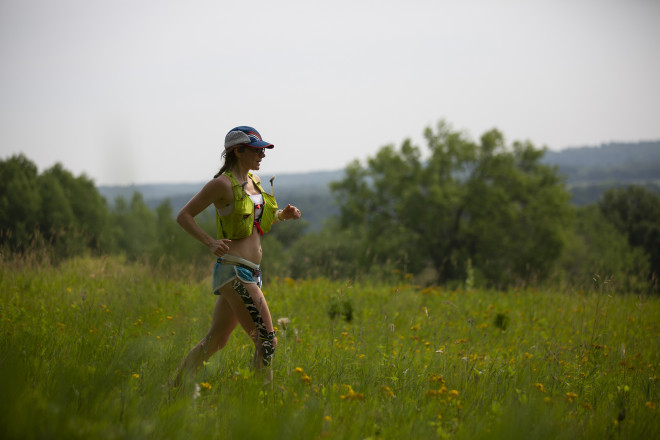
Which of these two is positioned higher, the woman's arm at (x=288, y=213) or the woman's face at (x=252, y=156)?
the woman's face at (x=252, y=156)

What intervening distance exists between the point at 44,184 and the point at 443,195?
27.4 metres

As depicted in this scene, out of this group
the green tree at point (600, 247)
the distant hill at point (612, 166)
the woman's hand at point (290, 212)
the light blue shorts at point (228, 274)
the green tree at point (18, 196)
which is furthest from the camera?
the distant hill at point (612, 166)

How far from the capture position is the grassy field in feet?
7.66

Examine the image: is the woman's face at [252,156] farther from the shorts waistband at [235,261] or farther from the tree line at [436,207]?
the tree line at [436,207]

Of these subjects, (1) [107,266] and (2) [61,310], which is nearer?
(2) [61,310]

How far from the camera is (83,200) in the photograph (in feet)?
125

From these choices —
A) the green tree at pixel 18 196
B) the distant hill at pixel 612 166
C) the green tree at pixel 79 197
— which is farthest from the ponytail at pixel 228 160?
the distant hill at pixel 612 166

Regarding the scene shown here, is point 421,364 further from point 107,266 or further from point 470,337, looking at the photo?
point 107,266

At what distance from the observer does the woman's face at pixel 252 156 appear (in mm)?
3285

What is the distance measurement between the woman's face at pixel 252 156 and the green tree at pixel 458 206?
86.4 feet

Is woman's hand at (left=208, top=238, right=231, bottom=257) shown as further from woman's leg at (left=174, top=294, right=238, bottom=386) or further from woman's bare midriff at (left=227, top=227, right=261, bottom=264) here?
woman's leg at (left=174, top=294, right=238, bottom=386)

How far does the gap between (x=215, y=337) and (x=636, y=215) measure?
60892 millimetres

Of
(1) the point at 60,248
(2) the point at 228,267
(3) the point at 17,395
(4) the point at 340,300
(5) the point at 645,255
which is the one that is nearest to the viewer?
(3) the point at 17,395

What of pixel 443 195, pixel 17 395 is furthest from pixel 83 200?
pixel 17 395
